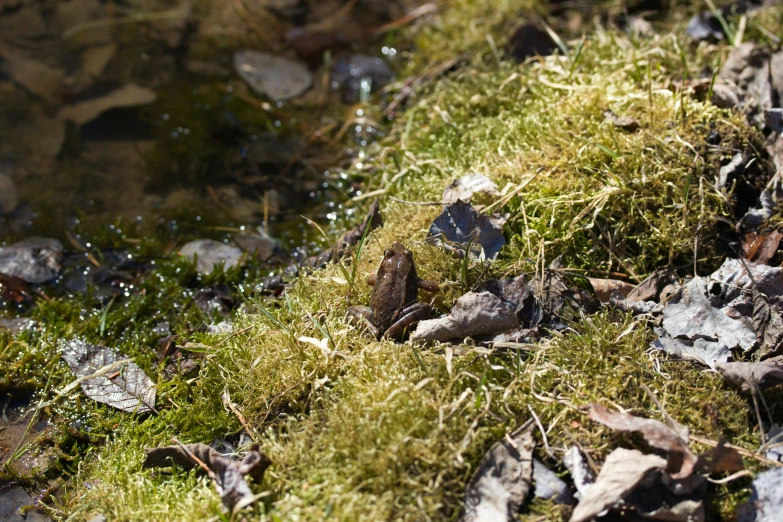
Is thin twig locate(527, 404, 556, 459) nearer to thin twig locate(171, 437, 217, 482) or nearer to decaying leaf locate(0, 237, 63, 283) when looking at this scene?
thin twig locate(171, 437, 217, 482)

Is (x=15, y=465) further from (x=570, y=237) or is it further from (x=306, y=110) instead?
(x=306, y=110)

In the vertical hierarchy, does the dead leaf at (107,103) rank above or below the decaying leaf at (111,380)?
above

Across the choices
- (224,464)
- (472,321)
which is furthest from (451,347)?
(224,464)

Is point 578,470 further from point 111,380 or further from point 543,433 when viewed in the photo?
point 111,380

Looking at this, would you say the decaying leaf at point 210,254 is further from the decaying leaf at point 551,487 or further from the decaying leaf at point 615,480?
the decaying leaf at point 615,480

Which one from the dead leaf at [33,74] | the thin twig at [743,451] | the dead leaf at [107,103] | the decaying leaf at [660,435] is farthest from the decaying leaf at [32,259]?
the thin twig at [743,451]
